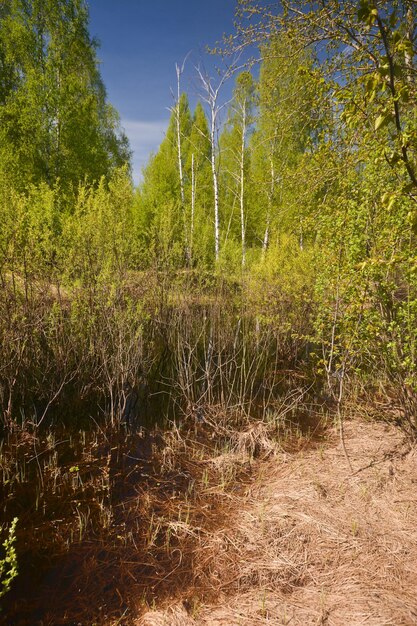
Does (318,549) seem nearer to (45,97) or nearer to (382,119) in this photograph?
(382,119)

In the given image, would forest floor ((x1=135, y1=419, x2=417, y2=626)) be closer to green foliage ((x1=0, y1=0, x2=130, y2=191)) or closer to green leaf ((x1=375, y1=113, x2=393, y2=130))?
green leaf ((x1=375, y1=113, x2=393, y2=130))

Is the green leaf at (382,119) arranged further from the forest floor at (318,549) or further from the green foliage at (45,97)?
the green foliage at (45,97)

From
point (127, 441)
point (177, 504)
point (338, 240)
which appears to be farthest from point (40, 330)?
point (338, 240)

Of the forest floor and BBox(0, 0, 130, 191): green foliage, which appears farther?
BBox(0, 0, 130, 191): green foliage

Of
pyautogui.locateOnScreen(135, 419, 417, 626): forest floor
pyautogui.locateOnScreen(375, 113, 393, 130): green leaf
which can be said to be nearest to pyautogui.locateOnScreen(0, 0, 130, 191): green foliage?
Result: pyautogui.locateOnScreen(135, 419, 417, 626): forest floor

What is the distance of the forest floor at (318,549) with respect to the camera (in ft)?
6.30

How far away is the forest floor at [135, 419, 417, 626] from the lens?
192cm

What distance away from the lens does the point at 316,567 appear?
2.22 m

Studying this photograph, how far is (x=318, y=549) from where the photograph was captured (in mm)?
2352

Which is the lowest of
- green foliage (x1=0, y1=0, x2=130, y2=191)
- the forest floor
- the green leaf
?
the forest floor

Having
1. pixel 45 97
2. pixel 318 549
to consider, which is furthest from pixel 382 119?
pixel 45 97

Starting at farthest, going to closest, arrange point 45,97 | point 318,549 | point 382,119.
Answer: point 45,97, point 318,549, point 382,119

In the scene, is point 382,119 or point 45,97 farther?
point 45,97

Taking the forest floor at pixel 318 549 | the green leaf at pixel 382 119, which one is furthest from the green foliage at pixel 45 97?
the green leaf at pixel 382 119
